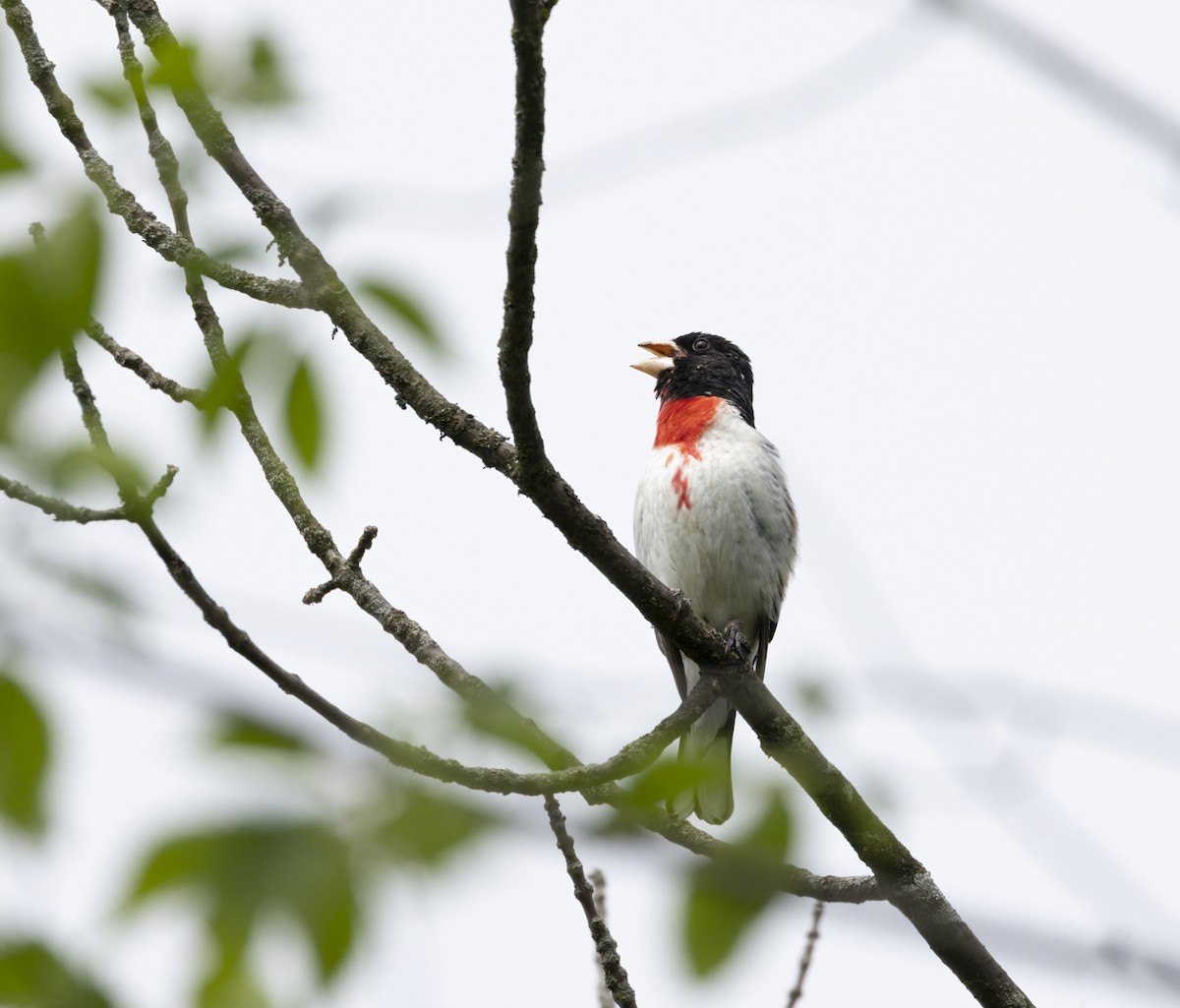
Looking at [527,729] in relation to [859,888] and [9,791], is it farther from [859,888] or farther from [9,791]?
[859,888]

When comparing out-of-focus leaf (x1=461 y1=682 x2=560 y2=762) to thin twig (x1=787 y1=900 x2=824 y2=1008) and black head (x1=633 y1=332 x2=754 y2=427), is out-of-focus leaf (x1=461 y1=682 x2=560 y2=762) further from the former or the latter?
black head (x1=633 y1=332 x2=754 y2=427)

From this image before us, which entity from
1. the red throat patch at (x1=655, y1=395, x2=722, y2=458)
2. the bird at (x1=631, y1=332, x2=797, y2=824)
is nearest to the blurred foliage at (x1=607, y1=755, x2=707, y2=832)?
the bird at (x1=631, y1=332, x2=797, y2=824)

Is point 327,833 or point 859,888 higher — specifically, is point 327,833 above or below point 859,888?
below

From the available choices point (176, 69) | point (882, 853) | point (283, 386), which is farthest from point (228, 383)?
point (882, 853)

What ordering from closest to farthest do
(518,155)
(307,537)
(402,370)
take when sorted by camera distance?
1. (518,155)
2. (402,370)
3. (307,537)

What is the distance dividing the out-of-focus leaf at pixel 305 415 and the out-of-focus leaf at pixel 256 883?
0.57 m

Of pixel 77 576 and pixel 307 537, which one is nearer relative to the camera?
pixel 77 576

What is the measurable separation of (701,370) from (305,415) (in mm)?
6348

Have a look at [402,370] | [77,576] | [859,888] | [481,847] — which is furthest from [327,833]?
[859,888]

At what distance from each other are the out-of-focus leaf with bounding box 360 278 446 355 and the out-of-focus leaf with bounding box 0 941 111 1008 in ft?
2.79

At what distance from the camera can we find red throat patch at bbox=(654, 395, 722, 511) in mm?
6934

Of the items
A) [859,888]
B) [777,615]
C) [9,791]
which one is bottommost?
[9,791]

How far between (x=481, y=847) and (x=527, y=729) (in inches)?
13.5

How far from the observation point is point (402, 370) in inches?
155
